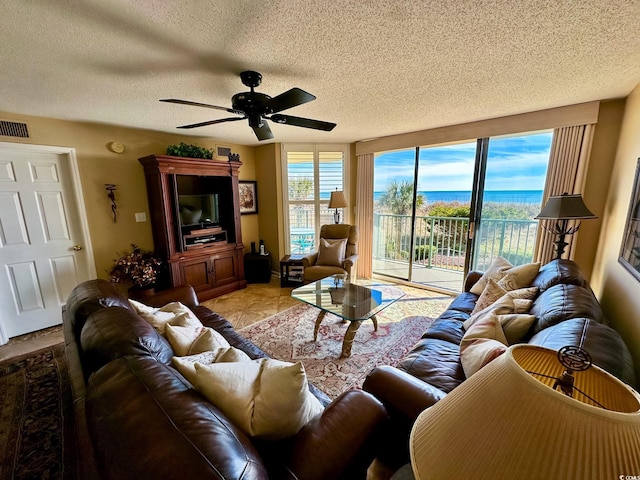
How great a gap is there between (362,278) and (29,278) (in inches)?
171

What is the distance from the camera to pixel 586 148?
2.67m

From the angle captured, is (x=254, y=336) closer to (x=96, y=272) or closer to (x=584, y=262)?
(x=96, y=272)

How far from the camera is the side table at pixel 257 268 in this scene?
439 cm

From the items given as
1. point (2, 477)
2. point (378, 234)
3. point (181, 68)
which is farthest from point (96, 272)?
point (378, 234)

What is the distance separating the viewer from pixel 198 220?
12.4 ft

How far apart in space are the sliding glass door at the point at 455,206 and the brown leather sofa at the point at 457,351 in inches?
64.9

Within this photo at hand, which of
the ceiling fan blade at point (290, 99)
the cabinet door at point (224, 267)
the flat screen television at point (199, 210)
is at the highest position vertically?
the ceiling fan blade at point (290, 99)

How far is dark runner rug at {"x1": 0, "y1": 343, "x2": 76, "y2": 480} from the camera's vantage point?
1311 millimetres

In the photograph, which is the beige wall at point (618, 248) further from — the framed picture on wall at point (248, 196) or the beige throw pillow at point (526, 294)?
the framed picture on wall at point (248, 196)

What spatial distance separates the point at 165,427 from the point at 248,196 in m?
4.29

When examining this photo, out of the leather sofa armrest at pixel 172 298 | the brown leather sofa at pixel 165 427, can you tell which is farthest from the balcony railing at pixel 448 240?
the brown leather sofa at pixel 165 427

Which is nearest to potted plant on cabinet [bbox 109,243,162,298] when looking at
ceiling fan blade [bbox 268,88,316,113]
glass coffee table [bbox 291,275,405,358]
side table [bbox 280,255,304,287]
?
side table [bbox 280,255,304,287]

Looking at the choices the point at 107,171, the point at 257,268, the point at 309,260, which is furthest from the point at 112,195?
the point at 309,260

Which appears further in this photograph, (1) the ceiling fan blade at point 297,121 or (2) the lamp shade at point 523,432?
(1) the ceiling fan blade at point 297,121
